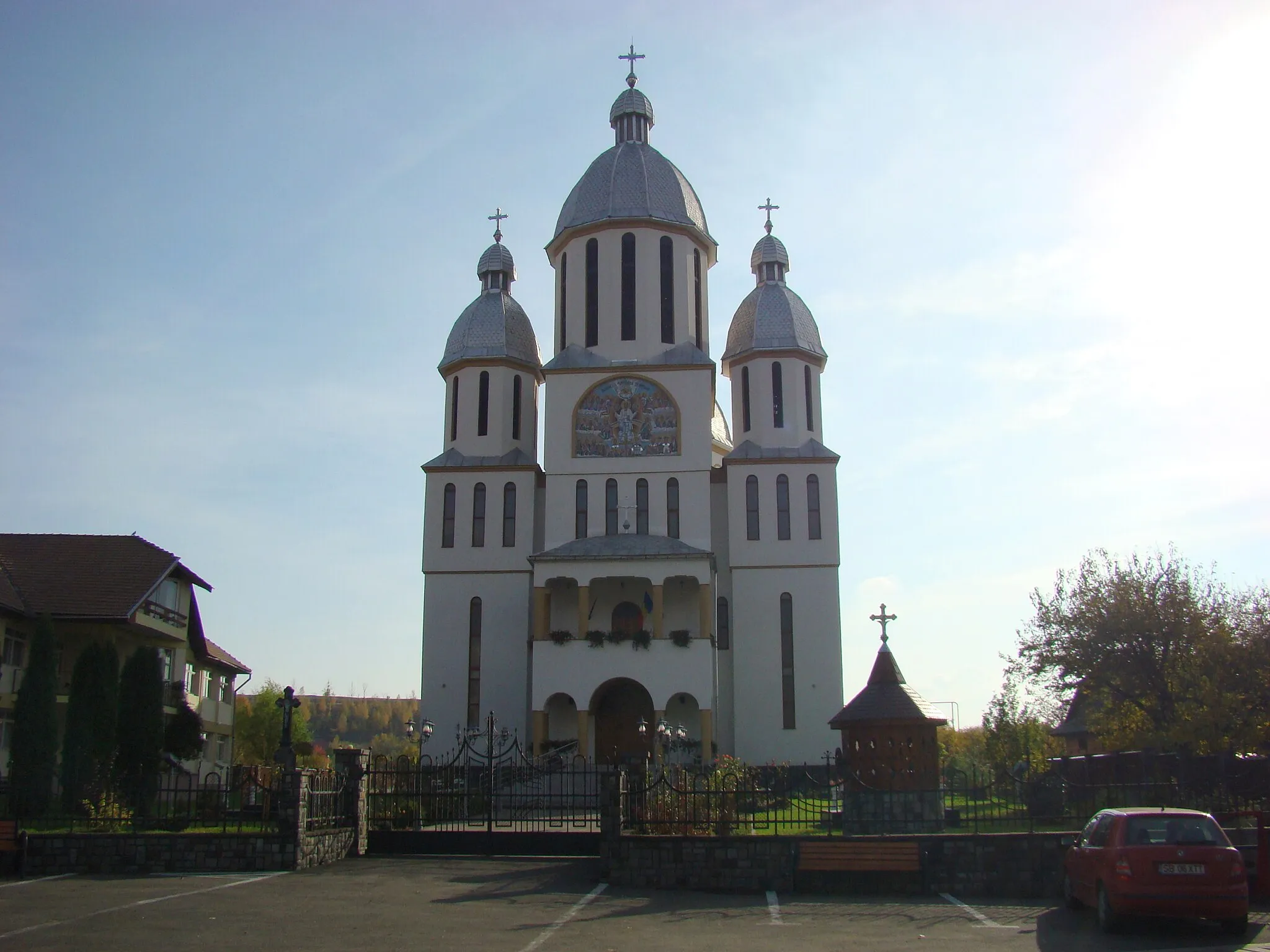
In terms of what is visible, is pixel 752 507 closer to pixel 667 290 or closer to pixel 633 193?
pixel 667 290

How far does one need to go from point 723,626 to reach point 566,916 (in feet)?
85.2

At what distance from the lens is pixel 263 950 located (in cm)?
1124

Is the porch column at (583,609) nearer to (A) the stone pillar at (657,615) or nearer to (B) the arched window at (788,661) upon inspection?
(A) the stone pillar at (657,615)

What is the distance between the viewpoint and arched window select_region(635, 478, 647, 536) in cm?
3797

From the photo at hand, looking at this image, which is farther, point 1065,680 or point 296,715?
point 296,715

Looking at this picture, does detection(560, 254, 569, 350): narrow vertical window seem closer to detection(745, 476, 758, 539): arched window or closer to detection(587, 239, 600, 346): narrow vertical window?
detection(587, 239, 600, 346): narrow vertical window

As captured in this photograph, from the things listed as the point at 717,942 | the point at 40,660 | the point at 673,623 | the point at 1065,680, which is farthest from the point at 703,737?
the point at 717,942

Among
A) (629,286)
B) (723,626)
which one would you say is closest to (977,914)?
(723,626)

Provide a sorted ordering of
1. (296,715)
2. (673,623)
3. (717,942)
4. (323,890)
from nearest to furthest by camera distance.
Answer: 1. (717,942)
2. (323,890)
3. (673,623)
4. (296,715)

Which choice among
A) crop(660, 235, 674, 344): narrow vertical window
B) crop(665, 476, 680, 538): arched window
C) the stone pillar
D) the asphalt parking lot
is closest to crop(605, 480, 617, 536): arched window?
crop(665, 476, 680, 538): arched window

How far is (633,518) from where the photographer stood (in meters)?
38.1

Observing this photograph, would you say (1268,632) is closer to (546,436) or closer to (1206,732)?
(1206,732)

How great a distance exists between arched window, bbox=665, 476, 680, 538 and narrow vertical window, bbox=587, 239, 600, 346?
5509mm

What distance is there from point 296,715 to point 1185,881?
60.2m
